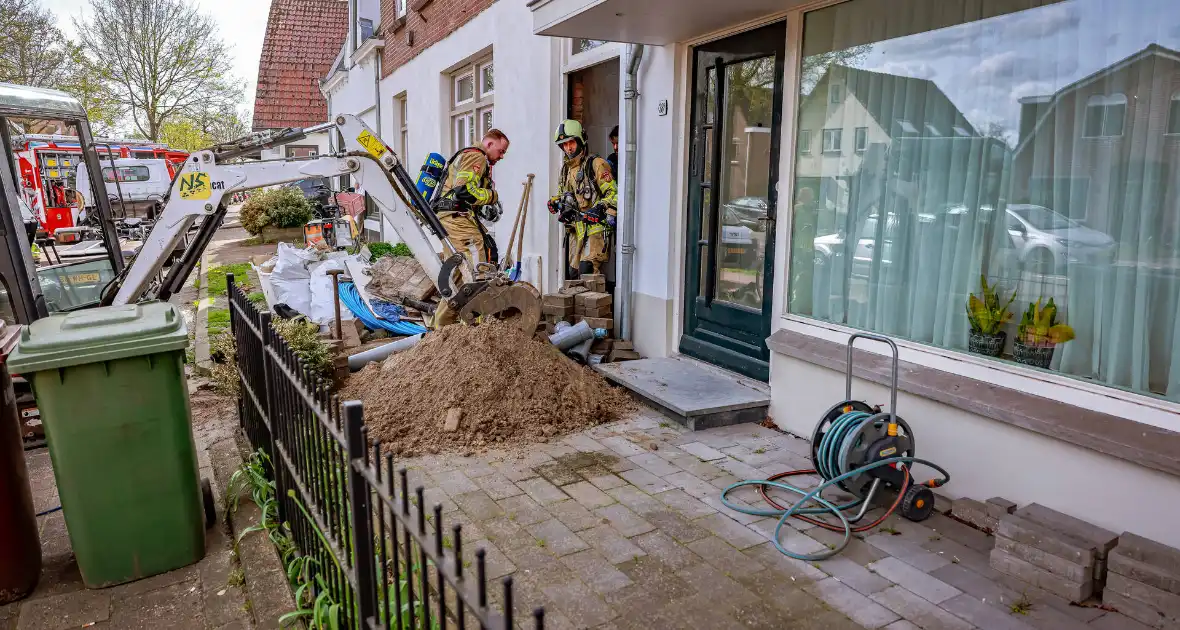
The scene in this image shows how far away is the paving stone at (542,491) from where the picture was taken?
402 cm

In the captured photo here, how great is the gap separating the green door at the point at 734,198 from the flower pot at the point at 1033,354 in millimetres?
1769

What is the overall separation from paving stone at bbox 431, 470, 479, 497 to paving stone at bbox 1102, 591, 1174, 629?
9.49 feet

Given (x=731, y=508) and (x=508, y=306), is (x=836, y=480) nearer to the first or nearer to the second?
(x=731, y=508)

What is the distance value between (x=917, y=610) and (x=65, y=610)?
340 centimetres

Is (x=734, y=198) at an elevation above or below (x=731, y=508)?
above

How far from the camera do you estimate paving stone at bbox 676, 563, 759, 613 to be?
119 inches

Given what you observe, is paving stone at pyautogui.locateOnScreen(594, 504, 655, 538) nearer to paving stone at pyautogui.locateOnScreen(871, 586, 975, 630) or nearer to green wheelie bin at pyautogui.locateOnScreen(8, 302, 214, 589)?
paving stone at pyautogui.locateOnScreen(871, 586, 975, 630)

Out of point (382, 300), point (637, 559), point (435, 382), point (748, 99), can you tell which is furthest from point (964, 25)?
point (382, 300)

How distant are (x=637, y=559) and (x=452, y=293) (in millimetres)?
3777

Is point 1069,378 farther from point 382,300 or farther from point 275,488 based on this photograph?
point 382,300

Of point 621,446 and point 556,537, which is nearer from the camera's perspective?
point 556,537

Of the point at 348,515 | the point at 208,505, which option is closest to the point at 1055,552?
the point at 348,515

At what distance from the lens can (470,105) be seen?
11047 millimetres

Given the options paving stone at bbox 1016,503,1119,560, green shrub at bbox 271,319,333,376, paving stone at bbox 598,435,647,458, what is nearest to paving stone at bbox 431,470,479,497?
paving stone at bbox 598,435,647,458
